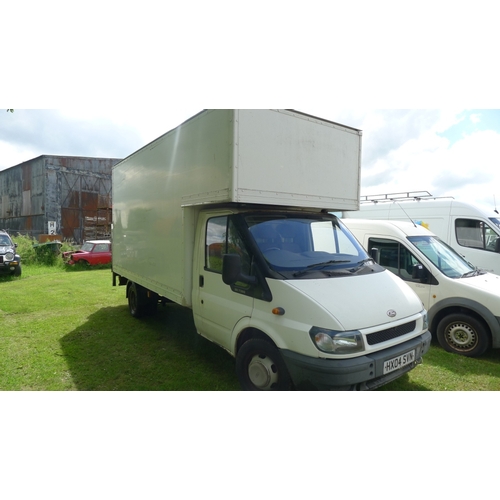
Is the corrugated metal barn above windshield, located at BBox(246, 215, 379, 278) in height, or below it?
above

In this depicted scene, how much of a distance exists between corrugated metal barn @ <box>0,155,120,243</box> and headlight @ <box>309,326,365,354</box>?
24439mm

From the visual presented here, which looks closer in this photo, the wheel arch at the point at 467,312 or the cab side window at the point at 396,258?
the wheel arch at the point at 467,312

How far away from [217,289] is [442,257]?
4.04 meters

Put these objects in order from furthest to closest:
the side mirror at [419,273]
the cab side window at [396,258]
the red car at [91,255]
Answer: the red car at [91,255], the cab side window at [396,258], the side mirror at [419,273]

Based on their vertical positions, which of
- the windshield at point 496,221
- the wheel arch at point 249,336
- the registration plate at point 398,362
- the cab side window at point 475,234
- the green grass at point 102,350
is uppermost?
the windshield at point 496,221

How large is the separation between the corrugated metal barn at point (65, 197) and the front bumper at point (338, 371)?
79.9 feet

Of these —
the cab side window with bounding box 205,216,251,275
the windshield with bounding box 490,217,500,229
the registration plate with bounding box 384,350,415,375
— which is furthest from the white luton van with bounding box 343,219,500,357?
the windshield with bounding box 490,217,500,229

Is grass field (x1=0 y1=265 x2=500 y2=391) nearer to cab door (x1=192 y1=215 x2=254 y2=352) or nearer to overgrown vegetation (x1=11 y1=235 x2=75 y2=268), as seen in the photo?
cab door (x1=192 y1=215 x2=254 y2=352)

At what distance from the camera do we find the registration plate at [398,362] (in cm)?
322

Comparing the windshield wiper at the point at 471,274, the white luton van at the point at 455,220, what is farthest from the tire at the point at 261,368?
the white luton van at the point at 455,220

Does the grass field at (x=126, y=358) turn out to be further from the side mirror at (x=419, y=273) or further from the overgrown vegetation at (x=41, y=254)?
the overgrown vegetation at (x=41, y=254)

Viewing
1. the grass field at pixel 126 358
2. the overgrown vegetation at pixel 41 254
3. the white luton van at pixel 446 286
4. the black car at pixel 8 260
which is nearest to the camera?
the grass field at pixel 126 358

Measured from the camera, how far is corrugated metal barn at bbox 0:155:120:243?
24766 millimetres

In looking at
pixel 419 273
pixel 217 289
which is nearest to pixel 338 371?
pixel 217 289
